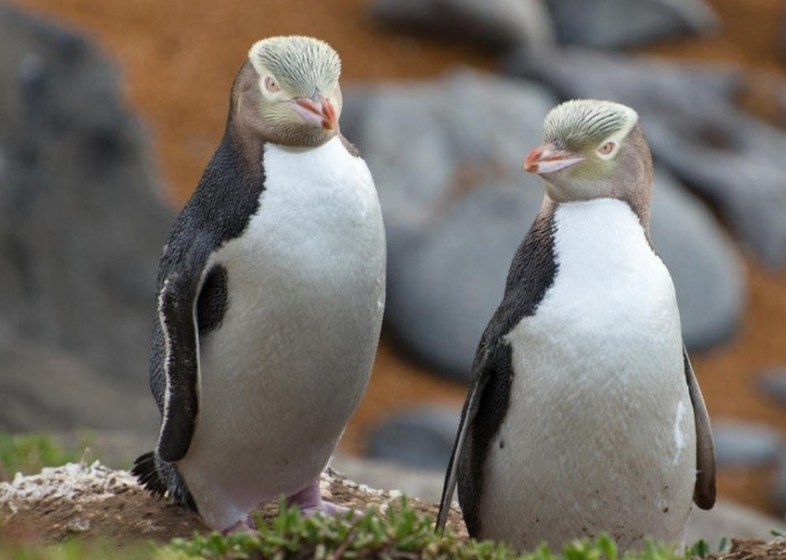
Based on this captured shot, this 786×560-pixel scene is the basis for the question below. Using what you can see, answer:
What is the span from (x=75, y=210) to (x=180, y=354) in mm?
6971

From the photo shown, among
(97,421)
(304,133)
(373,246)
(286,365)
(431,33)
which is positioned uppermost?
(431,33)

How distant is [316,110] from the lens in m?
4.75

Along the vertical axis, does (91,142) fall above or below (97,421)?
above

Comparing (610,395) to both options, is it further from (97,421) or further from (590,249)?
(97,421)

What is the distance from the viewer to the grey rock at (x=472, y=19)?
17.2 meters

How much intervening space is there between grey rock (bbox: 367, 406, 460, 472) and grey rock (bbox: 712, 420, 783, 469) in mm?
2446

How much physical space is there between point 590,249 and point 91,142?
7596 mm

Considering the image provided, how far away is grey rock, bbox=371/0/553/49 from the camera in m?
17.2

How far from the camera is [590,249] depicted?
4703 mm

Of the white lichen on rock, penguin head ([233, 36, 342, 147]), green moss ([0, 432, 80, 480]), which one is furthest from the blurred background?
penguin head ([233, 36, 342, 147])

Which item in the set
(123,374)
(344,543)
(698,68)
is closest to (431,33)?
(698,68)

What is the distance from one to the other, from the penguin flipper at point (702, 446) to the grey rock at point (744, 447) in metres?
8.50

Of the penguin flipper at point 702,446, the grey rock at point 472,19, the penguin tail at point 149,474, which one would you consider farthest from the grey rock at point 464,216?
the penguin flipper at point 702,446

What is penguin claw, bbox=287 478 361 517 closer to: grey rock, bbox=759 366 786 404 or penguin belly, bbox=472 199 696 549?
penguin belly, bbox=472 199 696 549
